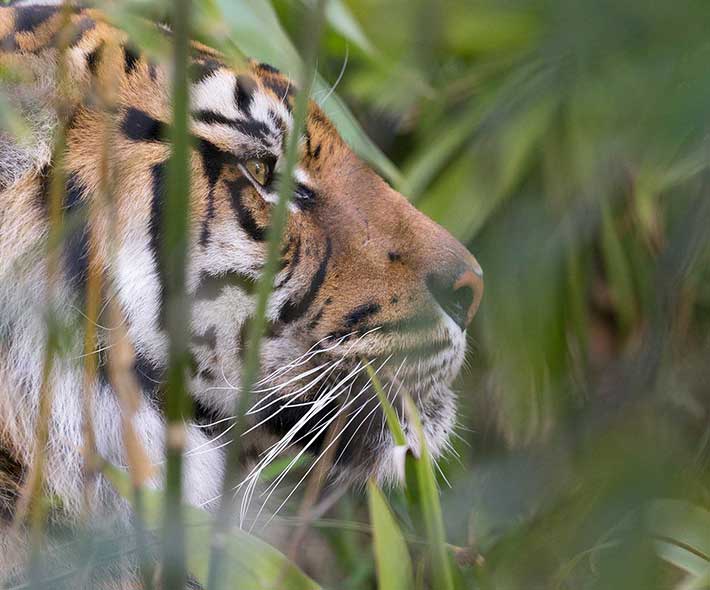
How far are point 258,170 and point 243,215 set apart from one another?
0.06m

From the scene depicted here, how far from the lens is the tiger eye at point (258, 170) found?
1138 millimetres

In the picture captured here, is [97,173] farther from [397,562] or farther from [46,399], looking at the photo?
[397,562]

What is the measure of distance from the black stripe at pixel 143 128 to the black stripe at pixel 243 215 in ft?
0.32

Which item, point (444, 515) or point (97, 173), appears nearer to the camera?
point (444, 515)

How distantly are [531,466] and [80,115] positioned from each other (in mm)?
693

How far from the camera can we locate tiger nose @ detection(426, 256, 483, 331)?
1.14 metres

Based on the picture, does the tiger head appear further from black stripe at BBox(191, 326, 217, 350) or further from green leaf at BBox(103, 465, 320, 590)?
green leaf at BBox(103, 465, 320, 590)

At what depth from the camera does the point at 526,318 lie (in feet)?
3.40

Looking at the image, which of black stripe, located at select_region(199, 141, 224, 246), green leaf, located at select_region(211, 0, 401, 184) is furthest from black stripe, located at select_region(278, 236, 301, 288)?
green leaf, located at select_region(211, 0, 401, 184)

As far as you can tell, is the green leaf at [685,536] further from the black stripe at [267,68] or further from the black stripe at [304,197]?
the black stripe at [267,68]

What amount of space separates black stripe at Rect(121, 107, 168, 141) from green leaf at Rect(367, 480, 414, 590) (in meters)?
0.48

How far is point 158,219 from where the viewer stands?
1.08 meters

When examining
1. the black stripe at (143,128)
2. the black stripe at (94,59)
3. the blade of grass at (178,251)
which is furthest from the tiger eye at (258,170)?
the blade of grass at (178,251)

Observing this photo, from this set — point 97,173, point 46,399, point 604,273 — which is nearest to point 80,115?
point 97,173
